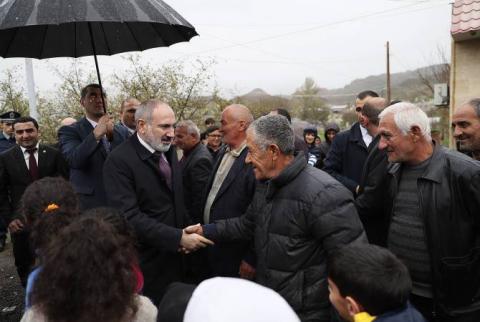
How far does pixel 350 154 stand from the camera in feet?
14.6

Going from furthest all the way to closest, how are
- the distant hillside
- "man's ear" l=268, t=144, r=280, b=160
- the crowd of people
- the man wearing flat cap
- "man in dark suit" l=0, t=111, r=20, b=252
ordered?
the distant hillside
the man wearing flat cap
"man in dark suit" l=0, t=111, r=20, b=252
"man's ear" l=268, t=144, r=280, b=160
the crowd of people

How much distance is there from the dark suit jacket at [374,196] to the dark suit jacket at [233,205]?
2.86 feet

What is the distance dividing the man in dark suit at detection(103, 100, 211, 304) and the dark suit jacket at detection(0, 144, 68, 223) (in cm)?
214

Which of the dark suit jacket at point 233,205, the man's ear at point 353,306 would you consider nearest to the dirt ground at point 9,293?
the dark suit jacket at point 233,205

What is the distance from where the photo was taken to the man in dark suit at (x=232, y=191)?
3246 mm

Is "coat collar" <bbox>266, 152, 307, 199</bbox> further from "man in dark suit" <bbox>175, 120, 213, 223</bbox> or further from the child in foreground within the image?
"man in dark suit" <bbox>175, 120, 213, 223</bbox>

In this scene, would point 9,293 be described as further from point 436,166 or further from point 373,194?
point 436,166

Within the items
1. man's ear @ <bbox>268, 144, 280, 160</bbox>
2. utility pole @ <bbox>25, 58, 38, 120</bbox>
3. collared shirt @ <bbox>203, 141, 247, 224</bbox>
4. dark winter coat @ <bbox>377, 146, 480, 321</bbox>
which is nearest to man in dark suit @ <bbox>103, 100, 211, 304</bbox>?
collared shirt @ <bbox>203, 141, 247, 224</bbox>

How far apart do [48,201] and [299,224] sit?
1327 millimetres

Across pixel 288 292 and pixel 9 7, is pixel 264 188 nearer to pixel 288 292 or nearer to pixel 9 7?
pixel 288 292

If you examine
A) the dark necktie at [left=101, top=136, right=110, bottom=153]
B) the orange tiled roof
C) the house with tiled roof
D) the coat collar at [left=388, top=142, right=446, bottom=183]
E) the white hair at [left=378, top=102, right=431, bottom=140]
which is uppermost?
the orange tiled roof

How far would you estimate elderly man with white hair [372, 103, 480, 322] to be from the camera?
2.32 meters

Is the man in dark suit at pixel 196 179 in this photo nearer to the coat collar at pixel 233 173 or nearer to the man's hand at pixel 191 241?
the coat collar at pixel 233 173

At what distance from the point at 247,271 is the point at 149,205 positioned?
2.94 feet
